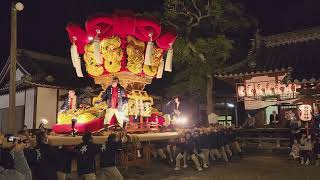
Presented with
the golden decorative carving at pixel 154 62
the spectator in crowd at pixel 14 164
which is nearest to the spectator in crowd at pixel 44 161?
the spectator in crowd at pixel 14 164

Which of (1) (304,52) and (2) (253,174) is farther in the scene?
(1) (304,52)

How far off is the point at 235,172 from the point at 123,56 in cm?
547

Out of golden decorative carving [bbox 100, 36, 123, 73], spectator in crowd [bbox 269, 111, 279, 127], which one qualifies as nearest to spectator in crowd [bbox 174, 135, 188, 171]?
golden decorative carving [bbox 100, 36, 123, 73]

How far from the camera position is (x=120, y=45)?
1095 centimetres

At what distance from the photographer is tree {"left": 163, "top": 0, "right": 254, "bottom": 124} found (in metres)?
17.1

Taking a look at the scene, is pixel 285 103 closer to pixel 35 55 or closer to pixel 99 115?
pixel 99 115

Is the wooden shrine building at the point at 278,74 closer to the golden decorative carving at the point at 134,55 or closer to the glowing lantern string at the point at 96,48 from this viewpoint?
the golden decorative carving at the point at 134,55

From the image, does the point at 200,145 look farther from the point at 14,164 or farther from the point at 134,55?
the point at 14,164

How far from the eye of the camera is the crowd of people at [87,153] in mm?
5301

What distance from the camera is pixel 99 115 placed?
392 inches

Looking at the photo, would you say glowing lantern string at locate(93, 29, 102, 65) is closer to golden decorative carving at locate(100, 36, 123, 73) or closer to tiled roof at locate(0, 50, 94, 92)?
golden decorative carving at locate(100, 36, 123, 73)

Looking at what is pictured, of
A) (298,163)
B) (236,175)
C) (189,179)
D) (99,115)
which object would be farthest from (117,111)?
(298,163)

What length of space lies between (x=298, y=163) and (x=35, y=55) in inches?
677

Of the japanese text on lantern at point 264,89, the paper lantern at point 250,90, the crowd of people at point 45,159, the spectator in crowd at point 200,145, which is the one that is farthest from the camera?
the paper lantern at point 250,90
